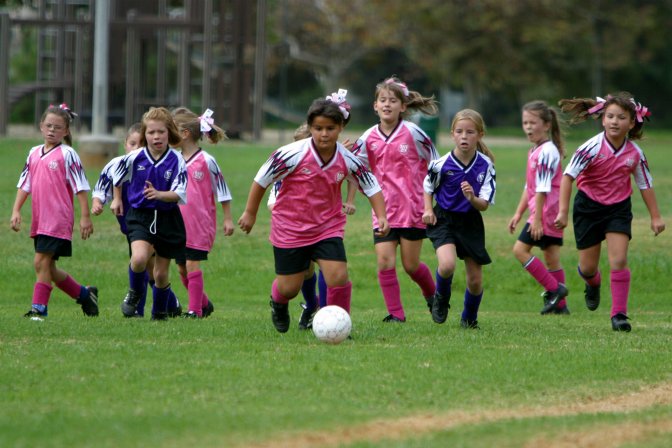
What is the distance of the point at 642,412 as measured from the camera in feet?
21.1

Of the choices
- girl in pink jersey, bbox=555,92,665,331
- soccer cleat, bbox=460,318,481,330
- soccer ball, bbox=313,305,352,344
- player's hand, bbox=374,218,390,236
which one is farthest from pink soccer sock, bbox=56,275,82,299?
girl in pink jersey, bbox=555,92,665,331

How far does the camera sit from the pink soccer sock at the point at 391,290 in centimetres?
1028

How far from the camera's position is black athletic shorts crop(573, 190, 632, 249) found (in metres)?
9.69

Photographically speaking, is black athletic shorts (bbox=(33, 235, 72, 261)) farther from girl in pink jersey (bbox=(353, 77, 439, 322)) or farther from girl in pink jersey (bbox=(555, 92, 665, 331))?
girl in pink jersey (bbox=(555, 92, 665, 331))

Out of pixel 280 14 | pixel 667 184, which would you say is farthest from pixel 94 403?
pixel 280 14

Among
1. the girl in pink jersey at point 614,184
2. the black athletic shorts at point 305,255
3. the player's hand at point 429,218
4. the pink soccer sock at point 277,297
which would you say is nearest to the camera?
the black athletic shorts at point 305,255

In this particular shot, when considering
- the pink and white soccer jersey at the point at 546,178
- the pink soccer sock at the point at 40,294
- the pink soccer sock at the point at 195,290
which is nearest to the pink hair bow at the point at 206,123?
the pink soccer sock at the point at 195,290

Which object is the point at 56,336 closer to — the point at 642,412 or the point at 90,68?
the point at 642,412

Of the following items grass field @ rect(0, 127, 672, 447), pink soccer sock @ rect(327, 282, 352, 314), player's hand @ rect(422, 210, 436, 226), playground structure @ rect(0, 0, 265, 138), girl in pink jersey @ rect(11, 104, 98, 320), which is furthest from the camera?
playground structure @ rect(0, 0, 265, 138)

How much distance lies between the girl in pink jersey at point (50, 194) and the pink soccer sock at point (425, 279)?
2.74 metres

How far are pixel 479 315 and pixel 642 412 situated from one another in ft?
18.5

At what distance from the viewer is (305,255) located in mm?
8734

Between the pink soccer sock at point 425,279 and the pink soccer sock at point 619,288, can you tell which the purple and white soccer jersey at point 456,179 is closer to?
the pink soccer sock at point 425,279

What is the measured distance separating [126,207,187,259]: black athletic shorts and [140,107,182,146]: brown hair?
55cm
